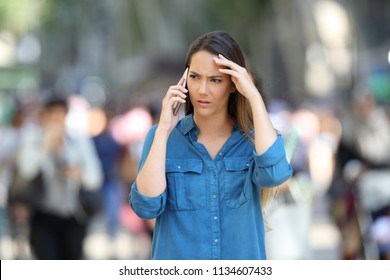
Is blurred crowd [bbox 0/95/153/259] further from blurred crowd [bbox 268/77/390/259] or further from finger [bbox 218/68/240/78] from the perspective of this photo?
finger [bbox 218/68/240/78]

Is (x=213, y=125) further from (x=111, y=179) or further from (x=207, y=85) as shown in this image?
(x=111, y=179)

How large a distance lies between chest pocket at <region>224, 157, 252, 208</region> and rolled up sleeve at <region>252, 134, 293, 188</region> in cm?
6

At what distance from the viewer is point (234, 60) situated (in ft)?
11.0

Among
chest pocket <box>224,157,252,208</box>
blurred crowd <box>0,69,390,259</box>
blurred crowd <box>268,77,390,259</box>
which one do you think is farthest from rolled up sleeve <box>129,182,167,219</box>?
blurred crowd <box>268,77,390,259</box>

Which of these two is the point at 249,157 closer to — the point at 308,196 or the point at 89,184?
the point at 308,196

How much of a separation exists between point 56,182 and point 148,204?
15.3 ft

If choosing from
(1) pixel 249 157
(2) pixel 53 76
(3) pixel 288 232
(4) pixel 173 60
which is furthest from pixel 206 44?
(2) pixel 53 76

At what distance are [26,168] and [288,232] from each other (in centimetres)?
246

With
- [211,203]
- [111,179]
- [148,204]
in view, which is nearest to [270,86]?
[211,203]

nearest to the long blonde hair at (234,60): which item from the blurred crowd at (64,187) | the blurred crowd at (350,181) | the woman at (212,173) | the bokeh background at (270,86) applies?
the woman at (212,173)

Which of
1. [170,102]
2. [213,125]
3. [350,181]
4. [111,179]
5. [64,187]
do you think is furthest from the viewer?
[111,179]

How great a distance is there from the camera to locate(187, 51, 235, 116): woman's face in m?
3.29
